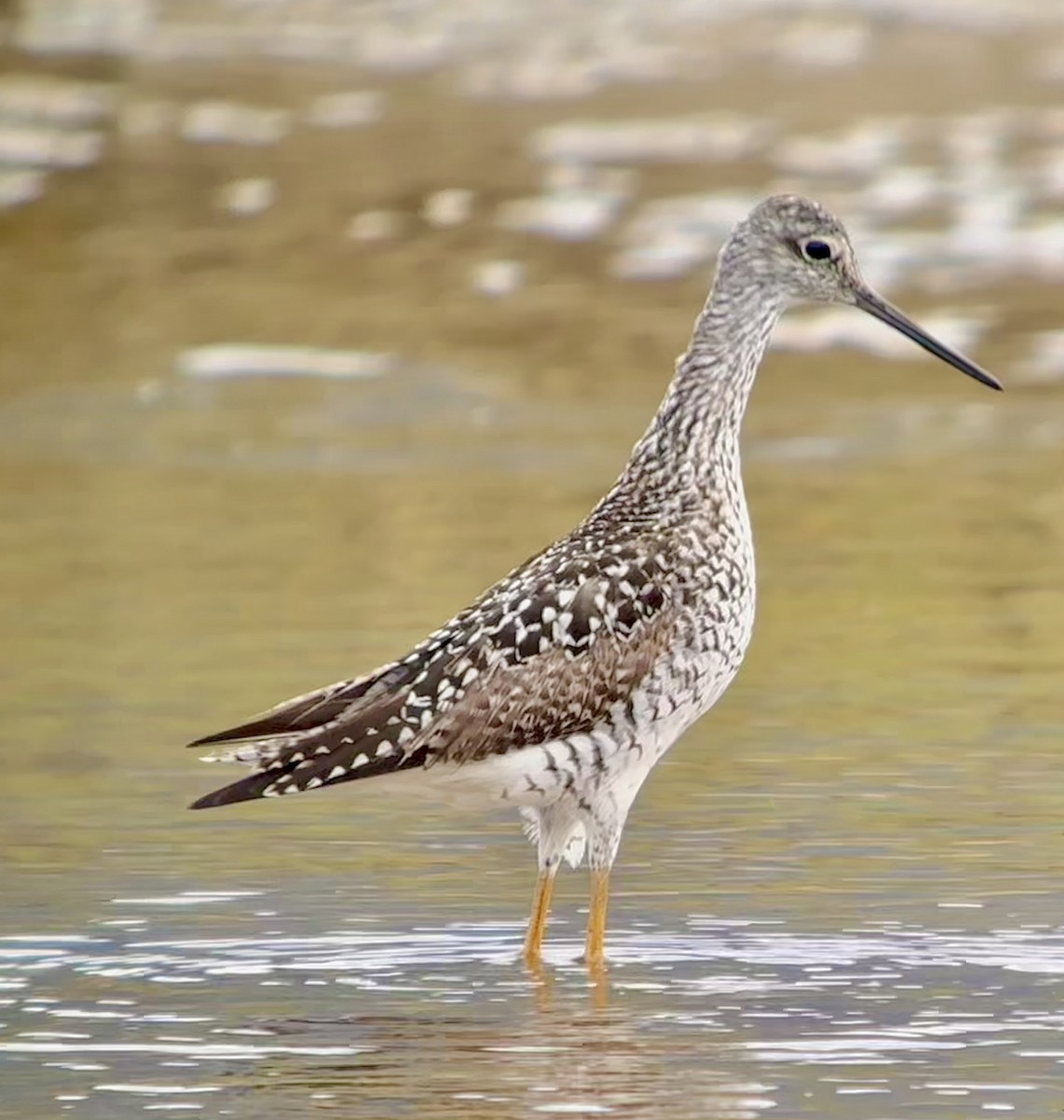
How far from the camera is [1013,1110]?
24.4ft

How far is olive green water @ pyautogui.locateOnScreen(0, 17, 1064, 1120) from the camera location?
812cm

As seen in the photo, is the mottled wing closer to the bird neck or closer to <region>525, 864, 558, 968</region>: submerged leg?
the bird neck

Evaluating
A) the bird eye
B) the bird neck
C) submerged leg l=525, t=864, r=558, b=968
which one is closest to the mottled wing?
the bird neck

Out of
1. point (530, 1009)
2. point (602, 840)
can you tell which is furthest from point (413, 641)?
point (530, 1009)

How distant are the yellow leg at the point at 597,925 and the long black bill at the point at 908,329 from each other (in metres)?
1.95

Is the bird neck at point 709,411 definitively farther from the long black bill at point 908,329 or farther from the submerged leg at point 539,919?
the submerged leg at point 539,919

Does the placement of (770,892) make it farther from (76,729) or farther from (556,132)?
(556,132)

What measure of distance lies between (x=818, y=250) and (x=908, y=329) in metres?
0.41

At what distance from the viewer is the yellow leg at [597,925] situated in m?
9.10

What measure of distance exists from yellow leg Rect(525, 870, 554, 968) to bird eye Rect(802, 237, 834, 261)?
200 centimetres

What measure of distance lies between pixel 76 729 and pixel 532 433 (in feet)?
28.5

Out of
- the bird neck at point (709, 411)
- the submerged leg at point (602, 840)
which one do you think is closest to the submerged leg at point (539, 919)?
the submerged leg at point (602, 840)

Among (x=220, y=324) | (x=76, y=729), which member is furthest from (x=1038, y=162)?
(x=76, y=729)

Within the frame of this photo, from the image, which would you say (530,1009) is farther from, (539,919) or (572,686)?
(572,686)
